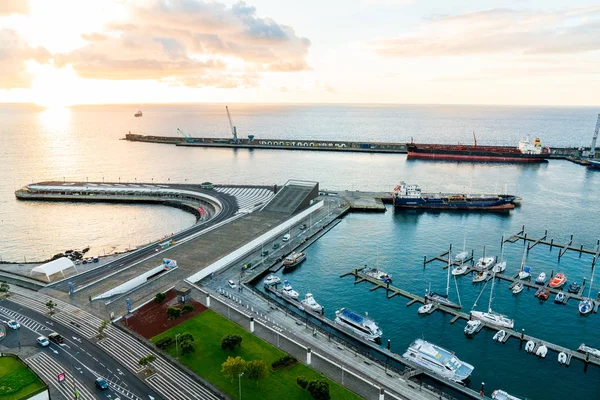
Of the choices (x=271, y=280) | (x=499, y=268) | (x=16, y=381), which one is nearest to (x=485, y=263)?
(x=499, y=268)

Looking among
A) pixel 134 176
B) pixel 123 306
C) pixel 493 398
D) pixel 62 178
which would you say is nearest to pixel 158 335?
pixel 123 306

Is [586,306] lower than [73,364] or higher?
higher

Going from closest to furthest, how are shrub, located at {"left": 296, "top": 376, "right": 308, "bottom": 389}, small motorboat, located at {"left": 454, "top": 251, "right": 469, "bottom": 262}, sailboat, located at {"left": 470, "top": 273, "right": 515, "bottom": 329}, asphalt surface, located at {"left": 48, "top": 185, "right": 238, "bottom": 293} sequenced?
1. shrub, located at {"left": 296, "top": 376, "right": 308, "bottom": 389}
2. sailboat, located at {"left": 470, "top": 273, "right": 515, "bottom": 329}
3. asphalt surface, located at {"left": 48, "top": 185, "right": 238, "bottom": 293}
4. small motorboat, located at {"left": 454, "top": 251, "right": 469, "bottom": 262}

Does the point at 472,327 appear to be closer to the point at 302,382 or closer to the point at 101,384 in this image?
the point at 302,382

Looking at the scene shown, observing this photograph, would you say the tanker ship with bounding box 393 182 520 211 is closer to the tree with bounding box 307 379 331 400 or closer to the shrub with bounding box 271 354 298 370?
the shrub with bounding box 271 354 298 370

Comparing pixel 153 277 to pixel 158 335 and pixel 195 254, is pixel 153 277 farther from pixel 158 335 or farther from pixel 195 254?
pixel 158 335

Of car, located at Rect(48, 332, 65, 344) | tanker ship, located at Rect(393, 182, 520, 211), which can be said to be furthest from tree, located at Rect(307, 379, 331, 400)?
tanker ship, located at Rect(393, 182, 520, 211)

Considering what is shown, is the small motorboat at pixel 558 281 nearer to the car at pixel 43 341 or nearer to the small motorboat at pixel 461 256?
the small motorboat at pixel 461 256
